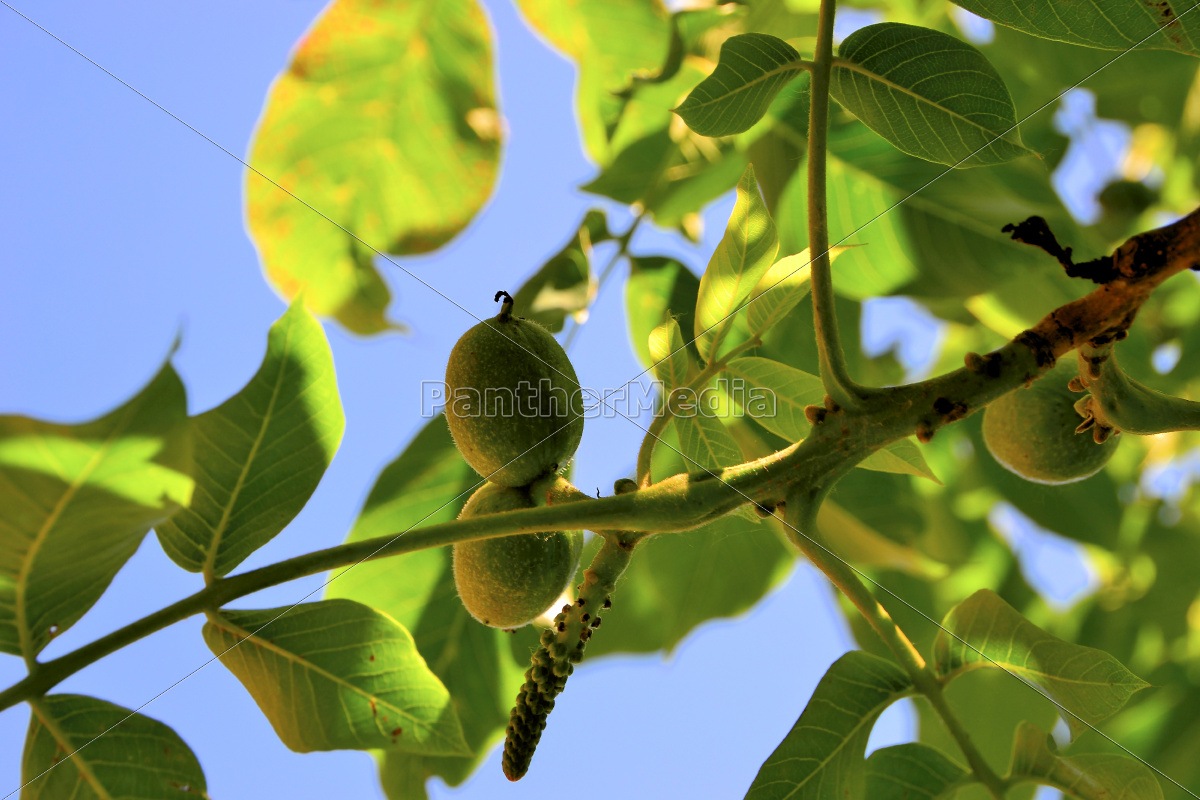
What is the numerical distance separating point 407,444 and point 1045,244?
1.90ft

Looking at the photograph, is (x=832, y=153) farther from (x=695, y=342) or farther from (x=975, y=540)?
(x=975, y=540)

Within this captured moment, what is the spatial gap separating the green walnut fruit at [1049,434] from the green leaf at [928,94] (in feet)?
0.68

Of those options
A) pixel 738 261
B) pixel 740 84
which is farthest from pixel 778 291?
pixel 740 84

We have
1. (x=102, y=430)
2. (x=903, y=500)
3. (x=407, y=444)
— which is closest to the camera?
(x=102, y=430)

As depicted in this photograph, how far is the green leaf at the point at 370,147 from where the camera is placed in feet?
4.11

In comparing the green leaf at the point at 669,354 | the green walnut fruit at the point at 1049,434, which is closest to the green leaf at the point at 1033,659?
the green walnut fruit at the point at 1049,434

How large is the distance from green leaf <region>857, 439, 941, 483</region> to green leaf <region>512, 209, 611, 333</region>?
0.35 meters

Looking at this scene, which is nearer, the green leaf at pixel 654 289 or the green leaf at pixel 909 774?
the green leaf at pixel 909 774

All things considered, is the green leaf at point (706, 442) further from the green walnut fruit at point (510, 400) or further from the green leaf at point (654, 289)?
the green leaf at point (654, 289)

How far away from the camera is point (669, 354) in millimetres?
581

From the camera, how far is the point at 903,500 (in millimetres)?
987

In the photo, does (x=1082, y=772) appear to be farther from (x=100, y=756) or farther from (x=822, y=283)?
(x=100, y=756)

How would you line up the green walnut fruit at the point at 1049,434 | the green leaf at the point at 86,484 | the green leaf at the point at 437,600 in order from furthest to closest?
the green leaf at the point at 437,600, the green walnut fruit at the point at 1049,434, the green leaf at the point at 86,484

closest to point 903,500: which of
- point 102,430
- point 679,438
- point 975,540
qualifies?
point 975,540
